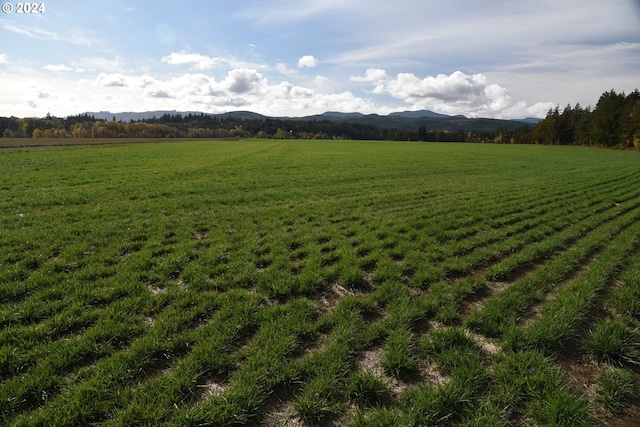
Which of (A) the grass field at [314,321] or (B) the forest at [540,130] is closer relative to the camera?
(A) the grass field at [314,321]

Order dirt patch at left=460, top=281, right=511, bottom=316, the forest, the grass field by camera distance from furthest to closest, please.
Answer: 1. the forest
2. dirt patch at left=460, top=281, right=511, bottom=316
3. the grass field

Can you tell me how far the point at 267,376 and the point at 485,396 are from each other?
267cm

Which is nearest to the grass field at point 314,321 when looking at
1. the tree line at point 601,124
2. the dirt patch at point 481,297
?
the dirt patch at point 481,297

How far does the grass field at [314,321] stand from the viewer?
12.5ft

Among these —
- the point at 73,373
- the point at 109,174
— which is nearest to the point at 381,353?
the point at 73,373

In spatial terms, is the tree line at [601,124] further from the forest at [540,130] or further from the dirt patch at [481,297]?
the dirt patch at [481,297]

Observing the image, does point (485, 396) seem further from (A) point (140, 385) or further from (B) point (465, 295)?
(A) point (140, 385)

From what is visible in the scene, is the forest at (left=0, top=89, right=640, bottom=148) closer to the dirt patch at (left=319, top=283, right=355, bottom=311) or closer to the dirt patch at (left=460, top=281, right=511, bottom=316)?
the dirt patch at (left=460, top=281, right=511, bottom=316)

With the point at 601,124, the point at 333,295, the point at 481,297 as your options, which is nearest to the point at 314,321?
the point at 333,295

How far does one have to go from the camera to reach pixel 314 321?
220 inches

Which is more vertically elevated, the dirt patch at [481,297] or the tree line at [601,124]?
the tree line at [601,124]

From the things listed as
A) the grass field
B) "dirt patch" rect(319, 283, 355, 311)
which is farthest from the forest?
"dirt patch" rect(319, 283, 355, 311)

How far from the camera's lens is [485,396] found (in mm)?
4039

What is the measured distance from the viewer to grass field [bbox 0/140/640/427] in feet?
12.5
